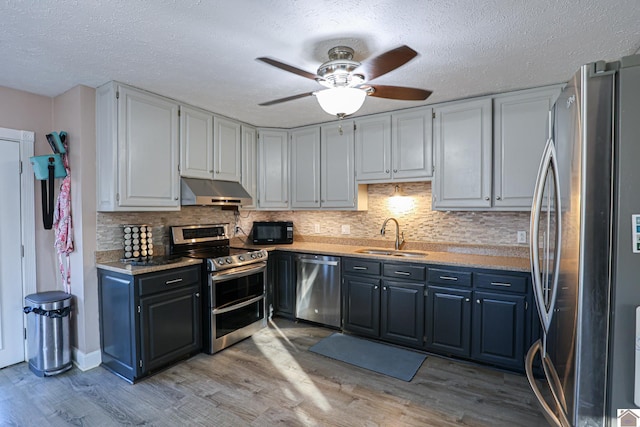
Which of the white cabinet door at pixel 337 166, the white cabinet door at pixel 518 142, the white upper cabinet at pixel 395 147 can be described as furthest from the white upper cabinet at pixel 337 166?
the white cabinet door at pixel 518 142

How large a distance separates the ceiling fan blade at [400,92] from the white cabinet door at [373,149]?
1224 millimetres

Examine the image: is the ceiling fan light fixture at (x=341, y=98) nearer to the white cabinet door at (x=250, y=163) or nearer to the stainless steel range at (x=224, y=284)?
the stainless steel range at (x=224, y=284)

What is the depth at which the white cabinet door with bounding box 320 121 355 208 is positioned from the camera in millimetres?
3719

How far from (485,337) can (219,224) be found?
2.97 meters

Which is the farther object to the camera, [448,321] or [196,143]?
[196,143]

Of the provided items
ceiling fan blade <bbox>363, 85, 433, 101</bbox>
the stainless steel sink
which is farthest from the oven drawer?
ceiling fan blade <bbox>363, 85, 433, 101</bbox>

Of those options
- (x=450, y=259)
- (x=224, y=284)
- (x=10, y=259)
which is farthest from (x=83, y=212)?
(x=450, y=259)

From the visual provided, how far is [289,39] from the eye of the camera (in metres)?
1.96

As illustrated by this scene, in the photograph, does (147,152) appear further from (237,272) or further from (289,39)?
(289,39)

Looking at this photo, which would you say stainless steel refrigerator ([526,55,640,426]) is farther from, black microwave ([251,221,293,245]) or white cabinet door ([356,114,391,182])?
black microwave ([251,221,293,245])

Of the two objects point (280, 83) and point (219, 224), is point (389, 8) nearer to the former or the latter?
point (280, 83)

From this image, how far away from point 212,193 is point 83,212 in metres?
1.09

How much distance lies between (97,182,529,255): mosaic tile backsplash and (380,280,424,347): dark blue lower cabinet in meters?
0.74

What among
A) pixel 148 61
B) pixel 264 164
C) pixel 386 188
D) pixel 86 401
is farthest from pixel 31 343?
pixel 386 188
